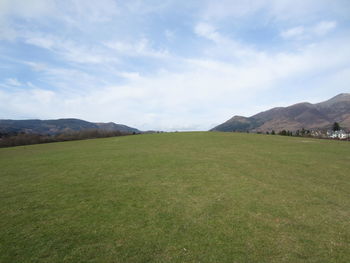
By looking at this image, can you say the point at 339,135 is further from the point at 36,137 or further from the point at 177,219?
the point at 36,137

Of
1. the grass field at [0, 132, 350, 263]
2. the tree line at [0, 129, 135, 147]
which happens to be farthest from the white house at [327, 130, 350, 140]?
the tree line at [0, 129, 135, 147]

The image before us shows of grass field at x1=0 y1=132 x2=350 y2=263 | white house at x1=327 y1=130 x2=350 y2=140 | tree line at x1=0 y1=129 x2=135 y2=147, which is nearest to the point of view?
grass field at x1=0 y1=132 x2=350 y2=263

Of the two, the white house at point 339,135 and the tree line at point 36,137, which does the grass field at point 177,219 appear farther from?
the white house at point 339,135

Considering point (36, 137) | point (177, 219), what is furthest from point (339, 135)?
point (36, 137)

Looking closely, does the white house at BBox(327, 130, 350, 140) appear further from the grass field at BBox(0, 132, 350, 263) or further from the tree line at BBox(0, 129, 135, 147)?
the tree line at BBox(0, 129, 135, 147)

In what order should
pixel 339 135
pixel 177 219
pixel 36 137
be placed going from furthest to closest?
pixel 339 135 → pixel 36 137 → pixel 177 219

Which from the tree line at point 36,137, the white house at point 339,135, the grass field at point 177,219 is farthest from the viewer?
the white house at point 339,135

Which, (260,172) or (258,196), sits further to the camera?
(260,172)

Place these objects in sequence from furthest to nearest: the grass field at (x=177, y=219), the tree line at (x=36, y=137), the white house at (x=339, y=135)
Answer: the white house at (x=339, y=135), the tree line at (x=36, y=137), the grass field at (x=177, y=219)

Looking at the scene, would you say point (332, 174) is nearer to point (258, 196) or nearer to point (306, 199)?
point (306, 199)

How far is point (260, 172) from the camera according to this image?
10.8 meters

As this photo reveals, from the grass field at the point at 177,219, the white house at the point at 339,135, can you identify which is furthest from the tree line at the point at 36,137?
the white house at the point at 339,135

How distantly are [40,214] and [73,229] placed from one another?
1.87 meters

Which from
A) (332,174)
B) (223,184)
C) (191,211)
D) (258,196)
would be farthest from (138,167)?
(332,174)
